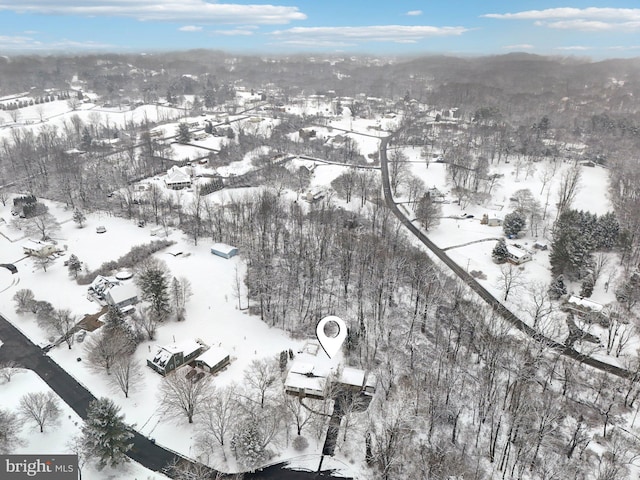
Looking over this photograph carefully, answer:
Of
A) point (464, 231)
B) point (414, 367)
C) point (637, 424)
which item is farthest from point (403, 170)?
point (637, 424)

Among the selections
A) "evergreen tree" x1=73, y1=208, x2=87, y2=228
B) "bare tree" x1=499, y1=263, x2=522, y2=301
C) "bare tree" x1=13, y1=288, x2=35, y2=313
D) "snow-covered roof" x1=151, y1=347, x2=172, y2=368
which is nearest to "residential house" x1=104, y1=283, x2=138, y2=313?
"bare tree" x1=13, y1=288, x2=35, y2=313

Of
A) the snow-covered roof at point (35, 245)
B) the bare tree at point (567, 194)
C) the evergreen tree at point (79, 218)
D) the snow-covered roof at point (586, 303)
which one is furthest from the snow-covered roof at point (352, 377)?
the evergreen tree at point (79, 218)

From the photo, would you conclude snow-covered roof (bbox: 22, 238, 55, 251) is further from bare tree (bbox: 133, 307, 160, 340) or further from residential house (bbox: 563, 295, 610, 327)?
residential house (bbox: 563, 295, 610, 327)

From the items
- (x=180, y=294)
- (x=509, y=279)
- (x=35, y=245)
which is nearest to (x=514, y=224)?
(x=509, y=279)

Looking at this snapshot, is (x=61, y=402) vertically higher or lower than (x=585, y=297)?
lower

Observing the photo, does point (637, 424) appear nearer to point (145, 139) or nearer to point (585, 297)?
point (585, 297)

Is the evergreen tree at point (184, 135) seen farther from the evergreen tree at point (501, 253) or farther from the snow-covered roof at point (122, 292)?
the evergreen tree at point (501, 253)
